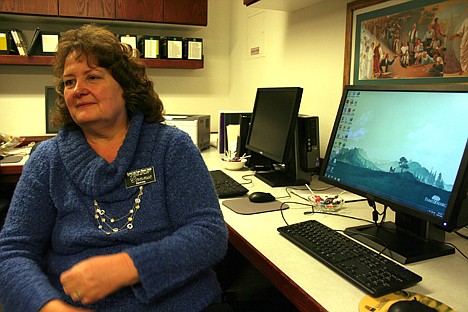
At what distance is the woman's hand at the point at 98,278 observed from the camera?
3.11 ft

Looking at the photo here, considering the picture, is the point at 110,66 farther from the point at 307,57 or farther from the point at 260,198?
the point at 307,57

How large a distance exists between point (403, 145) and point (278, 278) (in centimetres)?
53

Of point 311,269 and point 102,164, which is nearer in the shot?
point 311,269

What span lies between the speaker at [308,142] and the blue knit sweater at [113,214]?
0.81 meters

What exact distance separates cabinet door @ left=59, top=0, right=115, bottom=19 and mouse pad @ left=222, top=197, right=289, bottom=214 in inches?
82.1

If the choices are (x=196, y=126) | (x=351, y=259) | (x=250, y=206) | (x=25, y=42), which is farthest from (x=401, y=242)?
(x=25, y=42)

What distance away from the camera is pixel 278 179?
1984 millimetres

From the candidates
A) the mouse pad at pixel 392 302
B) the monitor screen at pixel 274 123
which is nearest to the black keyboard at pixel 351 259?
the mouse pad at pixel 392 302

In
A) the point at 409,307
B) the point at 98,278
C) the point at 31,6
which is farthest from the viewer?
the point at 31,6

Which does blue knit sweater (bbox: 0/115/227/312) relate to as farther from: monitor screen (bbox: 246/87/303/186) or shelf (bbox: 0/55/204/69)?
shelf (bbox: 0/55/204/69)

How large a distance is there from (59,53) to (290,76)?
66.9 inches

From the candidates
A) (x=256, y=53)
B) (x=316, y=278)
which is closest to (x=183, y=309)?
(x=316, y=278)

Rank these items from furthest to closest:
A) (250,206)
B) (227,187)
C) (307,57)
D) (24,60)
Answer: (24,60) → (307,57) → (227,187) → (250,206)

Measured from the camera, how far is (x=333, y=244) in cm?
115
